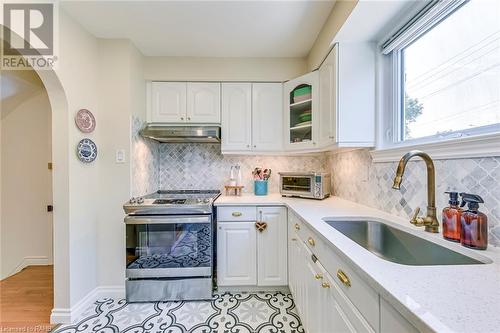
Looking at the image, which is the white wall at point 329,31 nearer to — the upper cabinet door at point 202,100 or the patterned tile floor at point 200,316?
the upper cabinet door at point 202,100

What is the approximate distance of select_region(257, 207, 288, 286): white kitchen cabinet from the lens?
6.82 ft

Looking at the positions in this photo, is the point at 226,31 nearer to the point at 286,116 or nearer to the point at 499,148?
the point at 286,116

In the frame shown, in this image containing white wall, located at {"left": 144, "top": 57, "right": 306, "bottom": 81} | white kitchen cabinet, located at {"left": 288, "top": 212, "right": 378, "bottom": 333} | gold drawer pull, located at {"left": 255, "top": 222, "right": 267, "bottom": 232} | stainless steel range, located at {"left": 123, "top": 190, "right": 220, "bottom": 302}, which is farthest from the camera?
white wall, located at {"left": 144, "top": 57, "right": 306, "bottom": 81}

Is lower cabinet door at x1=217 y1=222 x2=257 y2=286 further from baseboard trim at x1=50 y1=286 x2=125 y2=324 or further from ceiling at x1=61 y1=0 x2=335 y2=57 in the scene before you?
ceiling at x1=61 y1=0 x2=335 y2=57

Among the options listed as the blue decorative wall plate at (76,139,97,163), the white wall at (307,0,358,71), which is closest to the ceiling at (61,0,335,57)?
the white wall at (307,0,358,71)

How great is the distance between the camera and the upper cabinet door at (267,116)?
8.13ft

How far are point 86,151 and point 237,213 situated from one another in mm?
1431

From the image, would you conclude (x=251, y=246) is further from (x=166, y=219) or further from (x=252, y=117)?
(x=252, y=117)

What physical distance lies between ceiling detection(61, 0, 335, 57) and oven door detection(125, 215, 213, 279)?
1.69 metres

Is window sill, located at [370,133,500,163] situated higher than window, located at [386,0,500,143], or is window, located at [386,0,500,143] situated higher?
window, located at [386,0,500,143]

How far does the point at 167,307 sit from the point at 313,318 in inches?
51.6

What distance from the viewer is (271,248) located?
2086 mm

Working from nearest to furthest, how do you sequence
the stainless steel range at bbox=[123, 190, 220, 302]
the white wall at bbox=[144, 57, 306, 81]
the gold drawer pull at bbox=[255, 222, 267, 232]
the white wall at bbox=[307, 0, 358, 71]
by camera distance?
the white wall at bbox=[307, 0, 358, 71]
the stainless steel range at bbox=[123, 190, 220, 302]
the gold drawer pull at bbox=[255, 222, 267, 232]
the white wall at bbox=[144, 57, 306, 81]

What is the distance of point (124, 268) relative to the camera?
2092 millimetres
